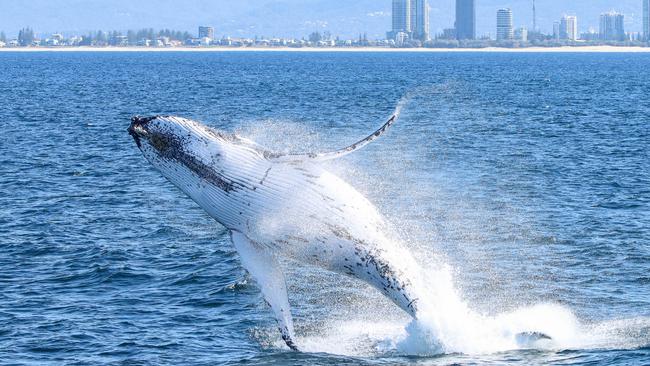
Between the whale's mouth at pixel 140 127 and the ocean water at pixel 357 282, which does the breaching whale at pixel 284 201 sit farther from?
the ocean water at pixel 357 282

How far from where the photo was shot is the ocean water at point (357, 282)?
2312cm

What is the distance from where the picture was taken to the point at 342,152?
18.1 meters

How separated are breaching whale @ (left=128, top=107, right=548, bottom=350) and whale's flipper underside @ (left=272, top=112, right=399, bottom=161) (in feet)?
0.08

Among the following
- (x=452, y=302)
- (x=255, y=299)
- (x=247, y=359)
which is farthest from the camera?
(x=255, y=299)

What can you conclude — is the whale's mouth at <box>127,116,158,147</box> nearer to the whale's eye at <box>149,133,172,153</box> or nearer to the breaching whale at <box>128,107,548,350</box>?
the breaching whale at <box>128,107,548,350</box>

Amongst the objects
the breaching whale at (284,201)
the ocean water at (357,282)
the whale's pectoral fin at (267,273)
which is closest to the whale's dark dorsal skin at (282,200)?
the breaching whale at (284,201)

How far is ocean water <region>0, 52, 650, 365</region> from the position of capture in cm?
2312

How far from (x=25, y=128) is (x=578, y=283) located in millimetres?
52985

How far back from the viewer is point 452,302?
838 inches

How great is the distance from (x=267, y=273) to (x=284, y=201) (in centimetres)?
164

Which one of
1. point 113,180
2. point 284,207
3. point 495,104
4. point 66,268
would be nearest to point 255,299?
point 66,268

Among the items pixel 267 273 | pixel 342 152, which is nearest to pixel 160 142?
pixel 267 273

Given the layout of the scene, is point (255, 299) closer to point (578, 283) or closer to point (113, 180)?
point (578, 283)

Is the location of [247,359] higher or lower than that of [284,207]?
lower
